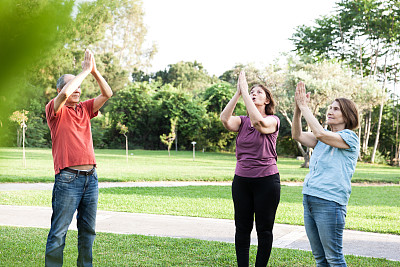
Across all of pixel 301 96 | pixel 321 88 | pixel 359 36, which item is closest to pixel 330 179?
pixel 301 96

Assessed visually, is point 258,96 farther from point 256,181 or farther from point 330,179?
point 330,179

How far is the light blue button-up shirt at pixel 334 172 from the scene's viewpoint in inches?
122

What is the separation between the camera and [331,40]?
3123cm

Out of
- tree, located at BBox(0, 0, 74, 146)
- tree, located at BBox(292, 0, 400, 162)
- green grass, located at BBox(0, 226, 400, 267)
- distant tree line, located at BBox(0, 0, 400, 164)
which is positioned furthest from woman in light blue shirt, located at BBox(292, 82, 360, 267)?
tree, located at BBox(292, 0, 400, 162)

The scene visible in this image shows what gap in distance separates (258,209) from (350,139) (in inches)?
42.8

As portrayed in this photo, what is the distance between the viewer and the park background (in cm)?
60

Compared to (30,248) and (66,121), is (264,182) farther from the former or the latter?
(30,248)

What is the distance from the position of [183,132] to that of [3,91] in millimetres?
36842

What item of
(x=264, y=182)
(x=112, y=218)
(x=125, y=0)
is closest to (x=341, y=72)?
(x=112, y=218)

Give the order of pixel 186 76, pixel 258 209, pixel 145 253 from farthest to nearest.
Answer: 1. pixel 186 76
2. pixel 145 253
3. pixel 258 209

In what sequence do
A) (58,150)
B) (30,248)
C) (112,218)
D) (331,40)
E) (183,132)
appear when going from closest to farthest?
(58,150), (30,248), (112,218), (331,40), (183,132)

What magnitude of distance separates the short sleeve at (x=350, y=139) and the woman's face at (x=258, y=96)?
100cm

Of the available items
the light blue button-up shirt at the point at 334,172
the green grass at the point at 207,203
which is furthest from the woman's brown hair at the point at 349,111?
the green grass at the point at 207,203

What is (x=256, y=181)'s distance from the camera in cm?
370
